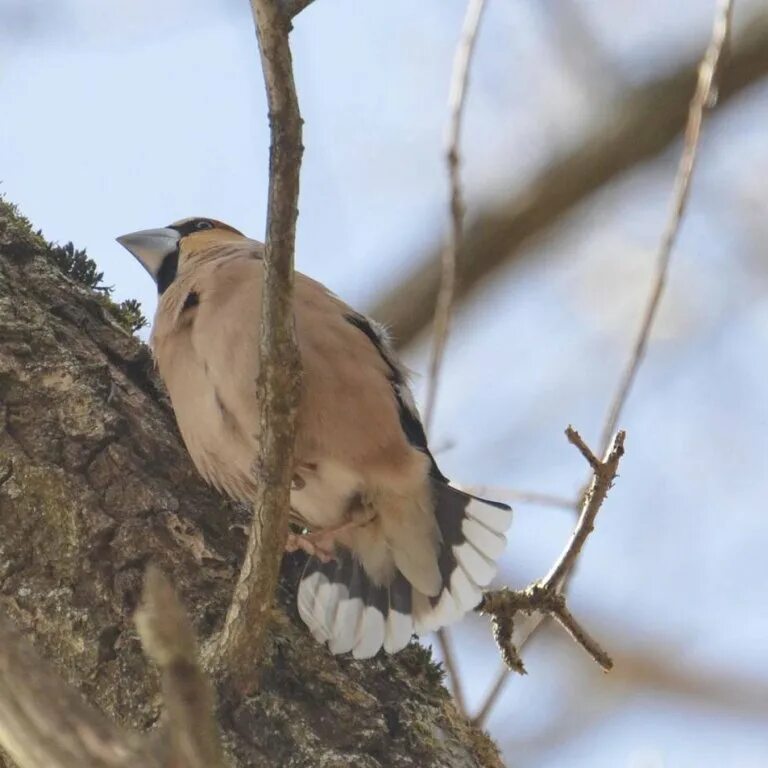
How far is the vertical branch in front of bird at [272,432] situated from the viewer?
217 centimetres

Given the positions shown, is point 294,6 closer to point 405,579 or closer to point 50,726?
point 50,726

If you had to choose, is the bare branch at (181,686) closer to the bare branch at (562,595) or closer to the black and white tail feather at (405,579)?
the bare branch at (562,595)

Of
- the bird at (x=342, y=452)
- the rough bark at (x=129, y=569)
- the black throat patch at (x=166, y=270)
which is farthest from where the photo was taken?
the black throat patch at (x=166, y=270)

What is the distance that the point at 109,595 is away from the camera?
2.57 metres

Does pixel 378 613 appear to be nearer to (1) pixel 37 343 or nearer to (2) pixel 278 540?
(2) pixel 278 540

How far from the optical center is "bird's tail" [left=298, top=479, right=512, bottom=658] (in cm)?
289

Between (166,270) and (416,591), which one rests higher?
(166,270)

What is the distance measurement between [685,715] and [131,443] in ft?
13.5

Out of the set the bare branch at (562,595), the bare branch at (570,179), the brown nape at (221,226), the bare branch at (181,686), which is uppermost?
the bare branch at (570,179)

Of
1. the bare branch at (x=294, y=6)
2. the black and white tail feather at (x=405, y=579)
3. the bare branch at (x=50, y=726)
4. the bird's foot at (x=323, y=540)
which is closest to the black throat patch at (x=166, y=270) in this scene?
the black and white tail feather at (x=405, y=579)

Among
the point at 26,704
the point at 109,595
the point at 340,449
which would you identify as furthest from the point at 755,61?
the point at 26,704

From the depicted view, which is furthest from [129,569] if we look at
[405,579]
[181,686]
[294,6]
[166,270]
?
[166,270]

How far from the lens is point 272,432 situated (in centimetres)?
239

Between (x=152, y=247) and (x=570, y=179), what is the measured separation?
185 cm
